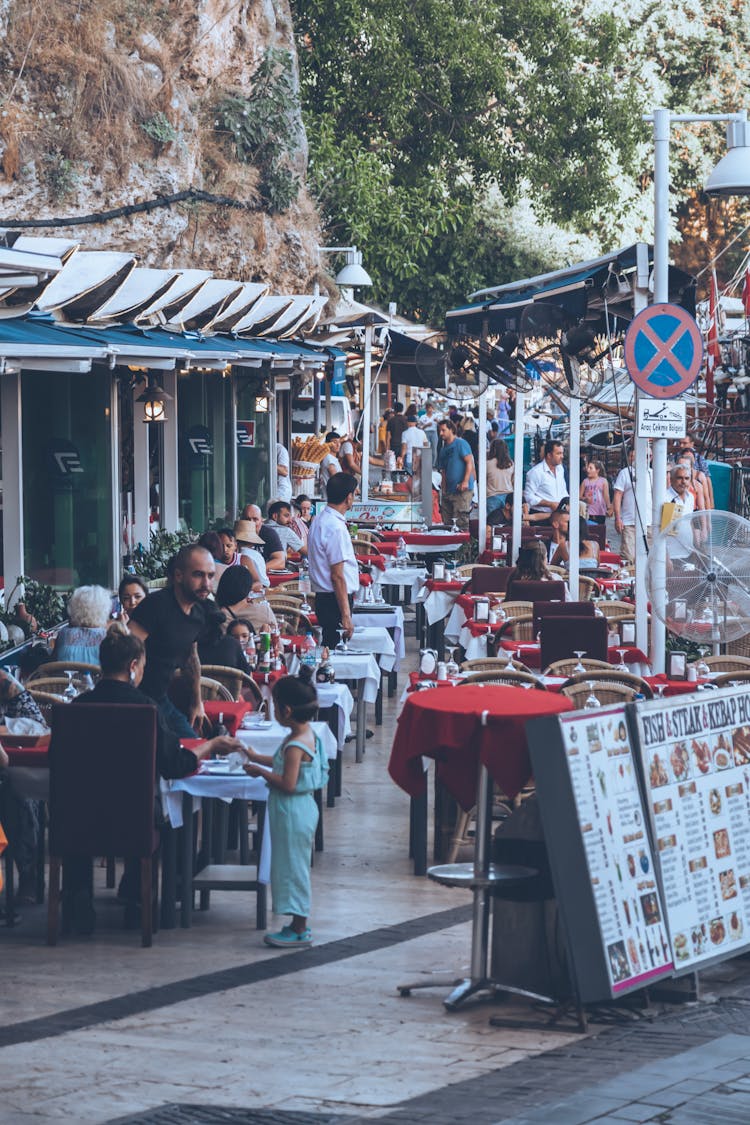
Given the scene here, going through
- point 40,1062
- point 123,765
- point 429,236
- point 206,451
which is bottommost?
point 40,1062

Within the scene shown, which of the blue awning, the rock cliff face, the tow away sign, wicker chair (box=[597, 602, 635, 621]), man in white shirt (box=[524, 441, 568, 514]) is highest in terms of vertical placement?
the rock cliff face

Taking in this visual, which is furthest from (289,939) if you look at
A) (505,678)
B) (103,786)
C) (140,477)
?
(140,477)

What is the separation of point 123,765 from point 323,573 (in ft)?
17.0

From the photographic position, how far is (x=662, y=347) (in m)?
12.2

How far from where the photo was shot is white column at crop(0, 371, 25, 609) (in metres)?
15.6

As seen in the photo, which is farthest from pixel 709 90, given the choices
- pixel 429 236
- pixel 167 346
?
pixel 167 346

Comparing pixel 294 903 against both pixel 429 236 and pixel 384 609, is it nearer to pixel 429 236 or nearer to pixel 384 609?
pixel 384 609

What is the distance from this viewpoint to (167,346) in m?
17.3

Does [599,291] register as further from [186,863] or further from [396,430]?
[396,430]

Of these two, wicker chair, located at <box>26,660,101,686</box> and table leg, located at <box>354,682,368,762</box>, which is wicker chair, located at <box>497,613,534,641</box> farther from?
wicker chair, located at <box>26,660,101,686</box>

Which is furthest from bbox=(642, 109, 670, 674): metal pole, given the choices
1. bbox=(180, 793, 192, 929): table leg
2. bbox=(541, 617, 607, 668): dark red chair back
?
bbox=(180, 793, 192, 929): table leg

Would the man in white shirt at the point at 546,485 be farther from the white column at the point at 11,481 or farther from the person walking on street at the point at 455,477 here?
the white column at the point at 11,481

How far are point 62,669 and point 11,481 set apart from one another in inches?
193

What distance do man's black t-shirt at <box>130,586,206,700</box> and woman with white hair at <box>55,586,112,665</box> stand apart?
64.6 inches
